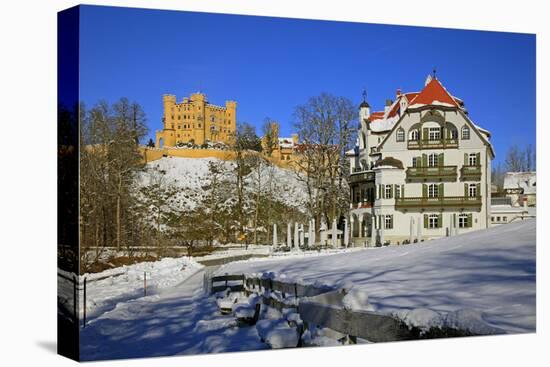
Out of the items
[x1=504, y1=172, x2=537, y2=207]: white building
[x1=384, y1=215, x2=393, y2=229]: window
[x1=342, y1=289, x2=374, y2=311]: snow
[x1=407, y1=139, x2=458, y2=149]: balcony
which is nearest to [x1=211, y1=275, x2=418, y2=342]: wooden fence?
[x1=342, y1=289, x2=374, y2=311]: snow

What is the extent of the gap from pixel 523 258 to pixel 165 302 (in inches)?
185

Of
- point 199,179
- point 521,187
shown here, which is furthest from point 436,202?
point 199,179

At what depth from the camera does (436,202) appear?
1209 cm

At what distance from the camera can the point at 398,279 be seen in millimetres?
11273

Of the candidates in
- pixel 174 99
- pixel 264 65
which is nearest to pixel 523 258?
pixel 264 65

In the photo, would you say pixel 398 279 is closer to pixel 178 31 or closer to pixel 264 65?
pixel 264 65

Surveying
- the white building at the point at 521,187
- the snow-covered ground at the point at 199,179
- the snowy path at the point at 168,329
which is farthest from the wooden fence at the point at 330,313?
the white building at the point at 521,187

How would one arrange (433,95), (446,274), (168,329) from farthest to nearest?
(433,95)
(446,274)
(168,329)

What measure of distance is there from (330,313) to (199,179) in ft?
7.30

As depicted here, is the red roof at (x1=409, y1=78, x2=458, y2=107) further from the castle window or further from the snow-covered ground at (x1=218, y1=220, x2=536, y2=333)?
the snow-covered ground at (x1=218, y1=220, x2=536, y2=333)

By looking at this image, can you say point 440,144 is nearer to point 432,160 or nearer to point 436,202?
point 432,160

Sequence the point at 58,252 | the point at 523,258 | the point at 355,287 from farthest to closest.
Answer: the point at 523,258 < the point at 355,287 < the point at 58,252

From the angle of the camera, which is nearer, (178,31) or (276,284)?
(178,31)

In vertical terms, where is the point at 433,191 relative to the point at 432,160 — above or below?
below
